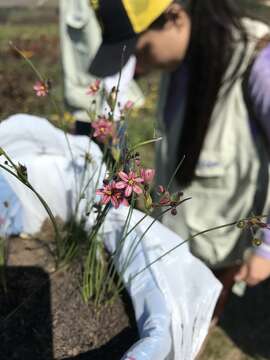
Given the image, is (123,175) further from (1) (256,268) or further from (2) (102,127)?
(1) (256,268)

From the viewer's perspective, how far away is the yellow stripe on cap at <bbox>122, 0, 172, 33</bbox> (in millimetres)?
1112

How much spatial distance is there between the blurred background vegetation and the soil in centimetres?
33

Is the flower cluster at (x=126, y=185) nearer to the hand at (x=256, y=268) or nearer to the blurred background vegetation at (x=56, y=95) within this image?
the blurred background vegetation at (x=56, y=95)

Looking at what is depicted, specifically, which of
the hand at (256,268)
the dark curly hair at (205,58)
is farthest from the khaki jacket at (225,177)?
the hand at (256,268)

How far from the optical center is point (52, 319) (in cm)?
85

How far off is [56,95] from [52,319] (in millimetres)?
2726

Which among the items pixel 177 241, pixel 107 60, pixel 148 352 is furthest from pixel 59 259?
pixel 107 60

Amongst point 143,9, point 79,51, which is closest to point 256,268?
point 143,9

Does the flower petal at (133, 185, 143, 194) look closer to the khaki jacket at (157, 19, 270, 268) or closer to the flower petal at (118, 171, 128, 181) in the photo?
the flower petal at (118, 171, 128, 181)

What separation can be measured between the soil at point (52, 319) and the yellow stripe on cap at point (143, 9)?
2.06 ft

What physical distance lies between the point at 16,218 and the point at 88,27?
1.28m

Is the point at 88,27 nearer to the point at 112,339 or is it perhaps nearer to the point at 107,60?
the point at 107,60

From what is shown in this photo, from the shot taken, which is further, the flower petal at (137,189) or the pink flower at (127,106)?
the pink flower at (127,106)

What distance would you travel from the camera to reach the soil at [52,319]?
790 millimetres
